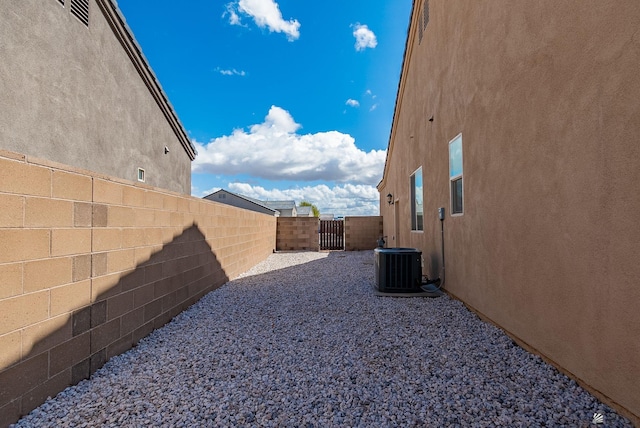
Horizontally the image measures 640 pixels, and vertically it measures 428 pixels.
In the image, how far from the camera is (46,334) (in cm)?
220

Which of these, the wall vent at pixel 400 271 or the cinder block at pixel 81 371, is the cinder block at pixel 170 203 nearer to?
the cinder block at pixel 81 371

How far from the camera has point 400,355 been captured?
3.04 meters

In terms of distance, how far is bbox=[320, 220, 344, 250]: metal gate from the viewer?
16453 millimetres

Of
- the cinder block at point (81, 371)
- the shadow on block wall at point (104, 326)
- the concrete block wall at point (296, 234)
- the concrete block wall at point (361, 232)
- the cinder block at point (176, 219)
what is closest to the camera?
the shadow on block wall at point (104, 326)

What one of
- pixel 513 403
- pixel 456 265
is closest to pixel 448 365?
pixel 513 403

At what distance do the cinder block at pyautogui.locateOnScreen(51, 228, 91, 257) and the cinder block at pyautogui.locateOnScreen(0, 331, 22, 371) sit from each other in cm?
56

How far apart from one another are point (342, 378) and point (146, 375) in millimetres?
1656

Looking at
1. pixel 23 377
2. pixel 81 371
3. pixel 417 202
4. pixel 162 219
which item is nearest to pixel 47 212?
pixel 23 377

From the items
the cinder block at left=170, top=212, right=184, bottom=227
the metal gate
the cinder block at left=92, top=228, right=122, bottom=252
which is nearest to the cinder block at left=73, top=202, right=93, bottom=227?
the cinder block at left=92, top=228, right=122, bottom=252

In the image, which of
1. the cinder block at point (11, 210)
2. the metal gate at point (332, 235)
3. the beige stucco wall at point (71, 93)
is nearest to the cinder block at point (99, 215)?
the cinder block at point (11, 210)

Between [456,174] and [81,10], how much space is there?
25.2 ft

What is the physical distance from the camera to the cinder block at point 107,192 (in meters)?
2.74

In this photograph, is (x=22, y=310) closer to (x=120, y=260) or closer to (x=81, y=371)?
(x=81, y=371)

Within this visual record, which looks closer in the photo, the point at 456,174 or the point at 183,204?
the point at 183,204
